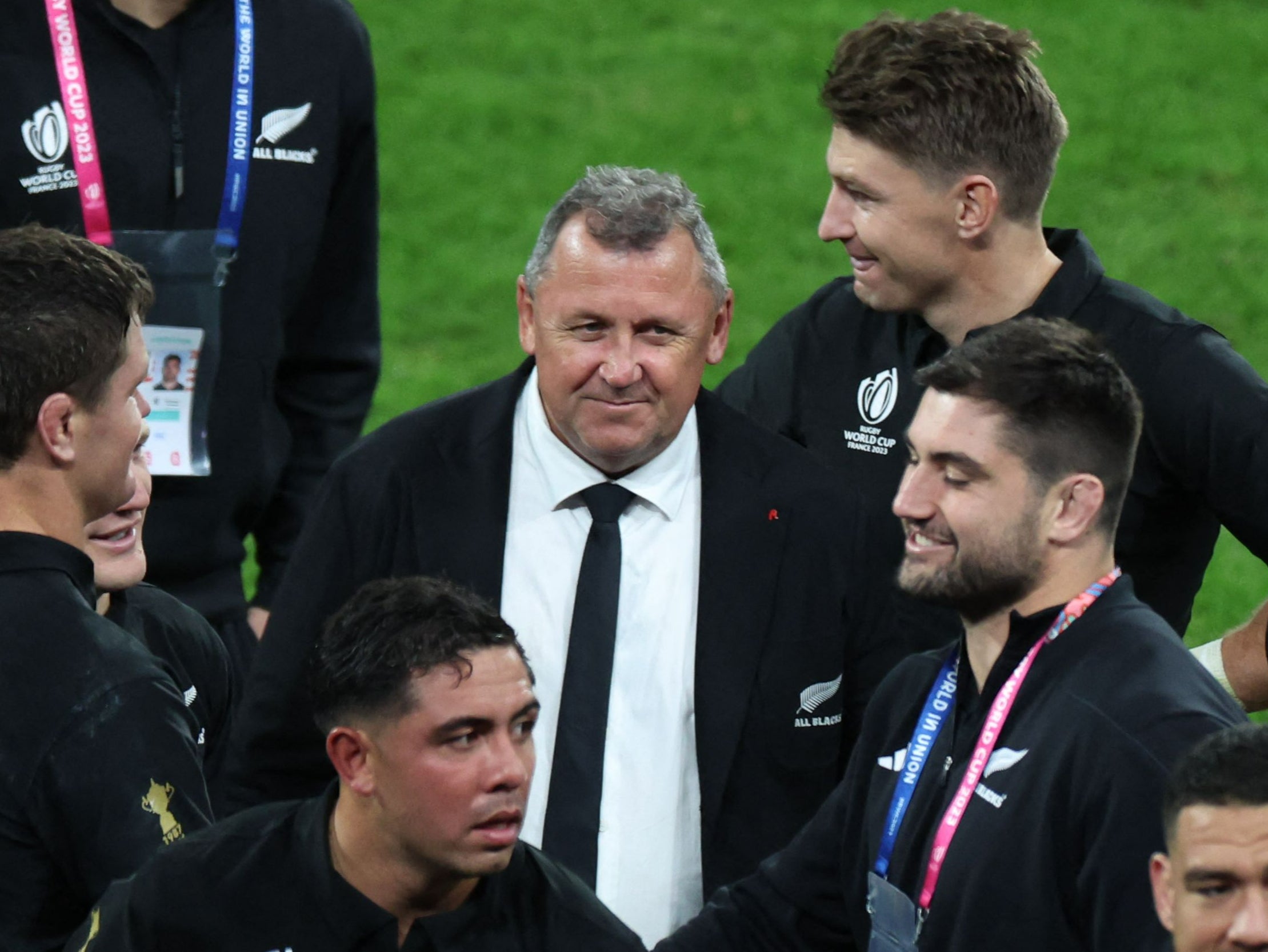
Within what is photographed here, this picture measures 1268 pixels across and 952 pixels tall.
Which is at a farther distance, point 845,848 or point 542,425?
point 542,425

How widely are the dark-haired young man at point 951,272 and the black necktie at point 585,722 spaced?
622 mm

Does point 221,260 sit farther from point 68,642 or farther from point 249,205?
point 68,642

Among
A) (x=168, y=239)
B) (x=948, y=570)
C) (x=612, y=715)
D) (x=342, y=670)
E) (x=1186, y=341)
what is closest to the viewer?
(x=342, y=670)

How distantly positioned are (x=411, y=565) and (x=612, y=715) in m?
0.46

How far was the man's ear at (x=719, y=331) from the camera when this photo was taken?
433 cm

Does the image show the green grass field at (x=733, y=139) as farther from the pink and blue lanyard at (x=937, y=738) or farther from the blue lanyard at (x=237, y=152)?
the pink and blue lanyard at (x=937, y=738)

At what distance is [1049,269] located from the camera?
15.7 ft

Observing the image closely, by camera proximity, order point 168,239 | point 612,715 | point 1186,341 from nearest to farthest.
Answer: point 612,715, point 1186,341, point 168,239

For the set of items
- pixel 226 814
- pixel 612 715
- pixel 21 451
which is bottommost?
pixel 226 814

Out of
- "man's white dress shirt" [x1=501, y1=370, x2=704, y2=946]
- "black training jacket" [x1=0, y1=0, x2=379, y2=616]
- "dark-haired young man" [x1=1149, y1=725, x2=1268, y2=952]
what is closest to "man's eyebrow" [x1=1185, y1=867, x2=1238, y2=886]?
"dark-haired young man" [x1=1149, y1=725, x2=1268, y2=952]

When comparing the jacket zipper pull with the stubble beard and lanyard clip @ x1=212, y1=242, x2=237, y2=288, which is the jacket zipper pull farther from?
the stubble beard

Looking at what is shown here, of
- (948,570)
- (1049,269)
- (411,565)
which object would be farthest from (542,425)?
(1049,269)

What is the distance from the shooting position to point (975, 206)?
479 cm

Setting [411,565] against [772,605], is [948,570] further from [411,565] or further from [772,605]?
[411,565]
